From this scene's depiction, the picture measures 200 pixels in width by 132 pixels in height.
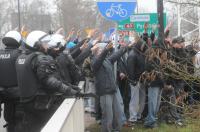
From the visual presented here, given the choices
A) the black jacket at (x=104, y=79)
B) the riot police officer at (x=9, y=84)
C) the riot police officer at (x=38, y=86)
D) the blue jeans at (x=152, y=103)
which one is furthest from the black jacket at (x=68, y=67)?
the blue jeans at (x=152, y=103)

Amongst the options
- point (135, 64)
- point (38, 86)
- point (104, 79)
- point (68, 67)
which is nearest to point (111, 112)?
point (104, 79)

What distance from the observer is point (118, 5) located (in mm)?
10516

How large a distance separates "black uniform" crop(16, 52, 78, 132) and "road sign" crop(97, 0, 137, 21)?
3460 millimetres

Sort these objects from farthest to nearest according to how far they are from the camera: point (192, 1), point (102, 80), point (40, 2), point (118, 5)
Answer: point (40, 2) < point (118, 5) < point (102, 80) < point (192, 1)

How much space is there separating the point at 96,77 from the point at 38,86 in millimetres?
2693

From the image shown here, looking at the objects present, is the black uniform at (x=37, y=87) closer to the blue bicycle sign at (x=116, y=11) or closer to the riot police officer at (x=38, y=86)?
the riot police officer at (x=38, y=86)

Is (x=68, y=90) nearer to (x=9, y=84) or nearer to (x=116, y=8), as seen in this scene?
(x=9, y=84)

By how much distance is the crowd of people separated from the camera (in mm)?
6852

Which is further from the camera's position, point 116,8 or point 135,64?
point 135,64

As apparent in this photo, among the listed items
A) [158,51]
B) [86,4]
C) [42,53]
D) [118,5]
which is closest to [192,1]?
[158,51]

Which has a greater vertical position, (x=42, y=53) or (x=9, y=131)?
(x=42, y=53)

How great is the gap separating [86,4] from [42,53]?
54306 millimetres

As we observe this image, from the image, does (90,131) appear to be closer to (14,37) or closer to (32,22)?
(14,37)

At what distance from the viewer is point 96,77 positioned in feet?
31.6
